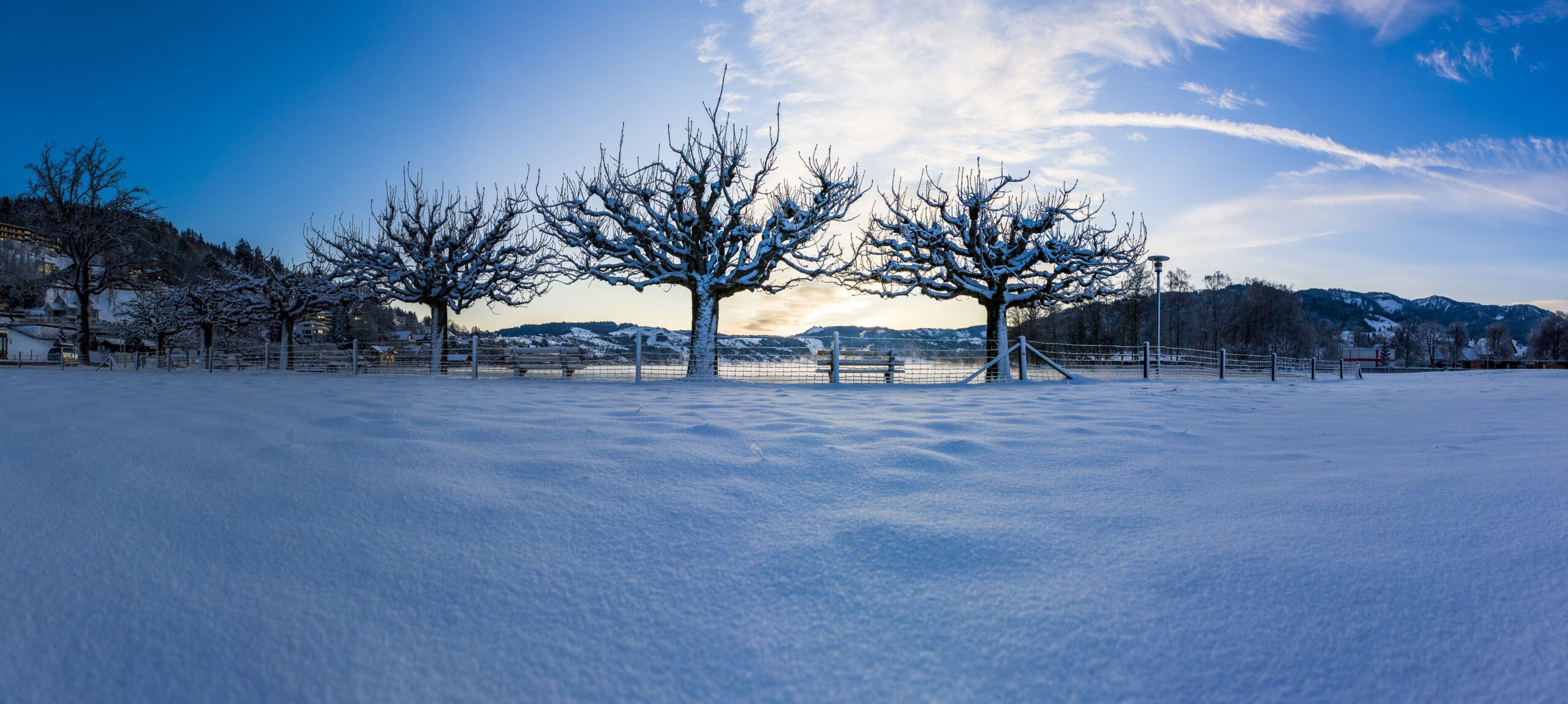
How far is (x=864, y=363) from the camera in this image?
12.1 m

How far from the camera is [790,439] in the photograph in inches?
124

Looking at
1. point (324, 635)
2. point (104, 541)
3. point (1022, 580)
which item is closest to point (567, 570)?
point (324, 635)

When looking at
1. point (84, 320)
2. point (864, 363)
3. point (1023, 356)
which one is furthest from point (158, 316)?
point (1023, 356)

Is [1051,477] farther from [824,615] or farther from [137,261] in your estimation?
[137,261]

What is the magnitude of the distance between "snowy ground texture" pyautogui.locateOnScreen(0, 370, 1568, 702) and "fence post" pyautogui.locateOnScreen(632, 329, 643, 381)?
8567 millimetres

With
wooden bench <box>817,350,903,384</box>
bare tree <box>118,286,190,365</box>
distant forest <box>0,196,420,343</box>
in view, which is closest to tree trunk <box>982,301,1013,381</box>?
wooden bench <box>817,350,903,384</box>

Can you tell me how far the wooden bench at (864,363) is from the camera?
38.5 feet

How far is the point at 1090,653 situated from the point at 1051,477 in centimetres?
135


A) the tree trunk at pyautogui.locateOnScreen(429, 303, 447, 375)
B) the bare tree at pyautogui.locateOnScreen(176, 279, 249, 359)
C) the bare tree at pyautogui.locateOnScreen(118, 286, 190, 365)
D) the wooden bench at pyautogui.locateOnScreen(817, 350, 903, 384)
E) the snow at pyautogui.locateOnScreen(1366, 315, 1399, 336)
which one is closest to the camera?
the wooden bench at pyautogui.locateOnScreen(817, 350, 903, 384)

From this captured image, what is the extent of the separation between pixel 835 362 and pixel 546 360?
25.4 ft

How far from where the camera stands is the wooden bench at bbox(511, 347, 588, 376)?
13.6 m

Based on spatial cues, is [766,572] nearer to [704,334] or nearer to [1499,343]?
[704,334]

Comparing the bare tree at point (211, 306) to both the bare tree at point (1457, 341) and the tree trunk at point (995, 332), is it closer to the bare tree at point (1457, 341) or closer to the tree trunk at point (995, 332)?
the tree trunk at point (995, 332)

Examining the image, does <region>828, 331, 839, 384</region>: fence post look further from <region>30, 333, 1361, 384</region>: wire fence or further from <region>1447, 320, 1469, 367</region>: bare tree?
<region>1447, 320, 1469, 367</region>: bare tree
